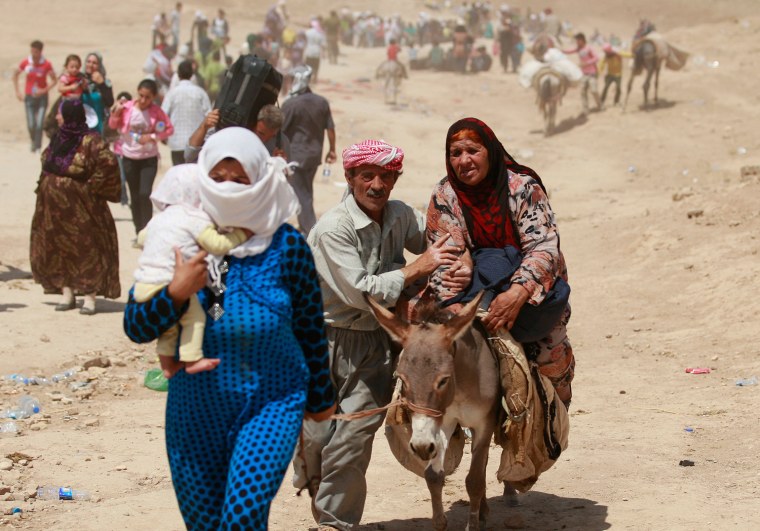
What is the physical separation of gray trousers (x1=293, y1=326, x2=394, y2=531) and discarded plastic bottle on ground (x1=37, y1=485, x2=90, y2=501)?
5.33 feet

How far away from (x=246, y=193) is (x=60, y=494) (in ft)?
10.6

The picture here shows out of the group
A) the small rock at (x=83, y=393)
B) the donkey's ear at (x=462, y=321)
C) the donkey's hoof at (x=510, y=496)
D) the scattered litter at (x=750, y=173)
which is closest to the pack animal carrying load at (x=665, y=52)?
the scattered litter at (x=750, y=173)

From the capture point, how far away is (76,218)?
33.7 feet

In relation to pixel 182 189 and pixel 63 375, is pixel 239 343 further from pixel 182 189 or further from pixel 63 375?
pixel 63 375

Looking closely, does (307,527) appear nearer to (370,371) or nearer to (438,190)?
(370,371)

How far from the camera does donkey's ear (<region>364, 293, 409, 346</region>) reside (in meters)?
4.78

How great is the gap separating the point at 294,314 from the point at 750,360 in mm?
6039

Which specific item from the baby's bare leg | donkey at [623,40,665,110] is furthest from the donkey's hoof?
donkey at [623,40,665,110]

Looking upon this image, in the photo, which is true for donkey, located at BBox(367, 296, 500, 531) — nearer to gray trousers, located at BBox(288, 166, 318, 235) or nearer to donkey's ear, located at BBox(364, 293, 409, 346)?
donkey's ear, located at BBox(364, 293, 409, 346)

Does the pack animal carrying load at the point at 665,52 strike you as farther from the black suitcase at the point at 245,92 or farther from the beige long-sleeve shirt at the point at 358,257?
the beige long-sleeve shirt at the point at 358,257

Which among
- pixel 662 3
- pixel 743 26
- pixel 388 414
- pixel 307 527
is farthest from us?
pixel 662 3

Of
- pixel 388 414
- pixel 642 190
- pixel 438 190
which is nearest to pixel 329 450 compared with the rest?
pixel 388 414

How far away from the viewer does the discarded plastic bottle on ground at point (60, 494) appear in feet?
20.3

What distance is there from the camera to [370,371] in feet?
17.1
